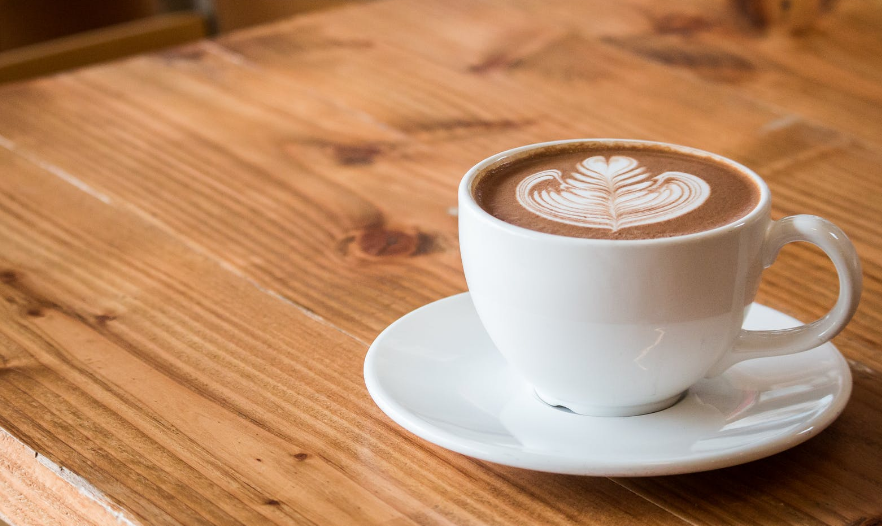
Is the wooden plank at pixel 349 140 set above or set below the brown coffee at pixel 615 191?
below

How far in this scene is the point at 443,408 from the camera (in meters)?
0.47

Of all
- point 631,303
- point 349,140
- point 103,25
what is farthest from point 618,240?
point 103,25

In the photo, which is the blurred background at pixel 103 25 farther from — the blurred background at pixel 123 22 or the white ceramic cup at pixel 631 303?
the white ceramic cup at pixel 631 303

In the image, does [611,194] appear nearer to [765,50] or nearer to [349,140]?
[349,140]

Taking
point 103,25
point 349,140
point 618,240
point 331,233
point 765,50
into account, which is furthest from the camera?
point 103,25

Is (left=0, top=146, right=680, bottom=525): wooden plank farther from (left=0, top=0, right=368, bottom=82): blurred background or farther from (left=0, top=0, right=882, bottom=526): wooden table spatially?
(left=0, top=0, right=368, bottom=82): blurred background

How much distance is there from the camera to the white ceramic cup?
43 cm

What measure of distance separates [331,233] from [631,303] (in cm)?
32

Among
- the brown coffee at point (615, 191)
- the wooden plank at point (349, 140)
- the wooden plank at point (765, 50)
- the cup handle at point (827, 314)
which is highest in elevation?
the brown coffee at point (615, 191)

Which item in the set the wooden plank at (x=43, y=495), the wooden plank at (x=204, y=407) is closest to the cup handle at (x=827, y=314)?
the wooden plank at (x=204, y=407)

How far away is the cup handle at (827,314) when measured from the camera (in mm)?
452

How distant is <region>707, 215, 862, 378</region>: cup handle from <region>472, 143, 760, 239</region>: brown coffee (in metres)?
0.02

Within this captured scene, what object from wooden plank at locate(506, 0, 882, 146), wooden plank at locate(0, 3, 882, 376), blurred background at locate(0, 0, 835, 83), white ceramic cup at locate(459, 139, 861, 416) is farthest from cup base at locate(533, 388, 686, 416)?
blurred background at locate(0, 0, 835, 83)

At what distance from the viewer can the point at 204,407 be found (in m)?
0.50
